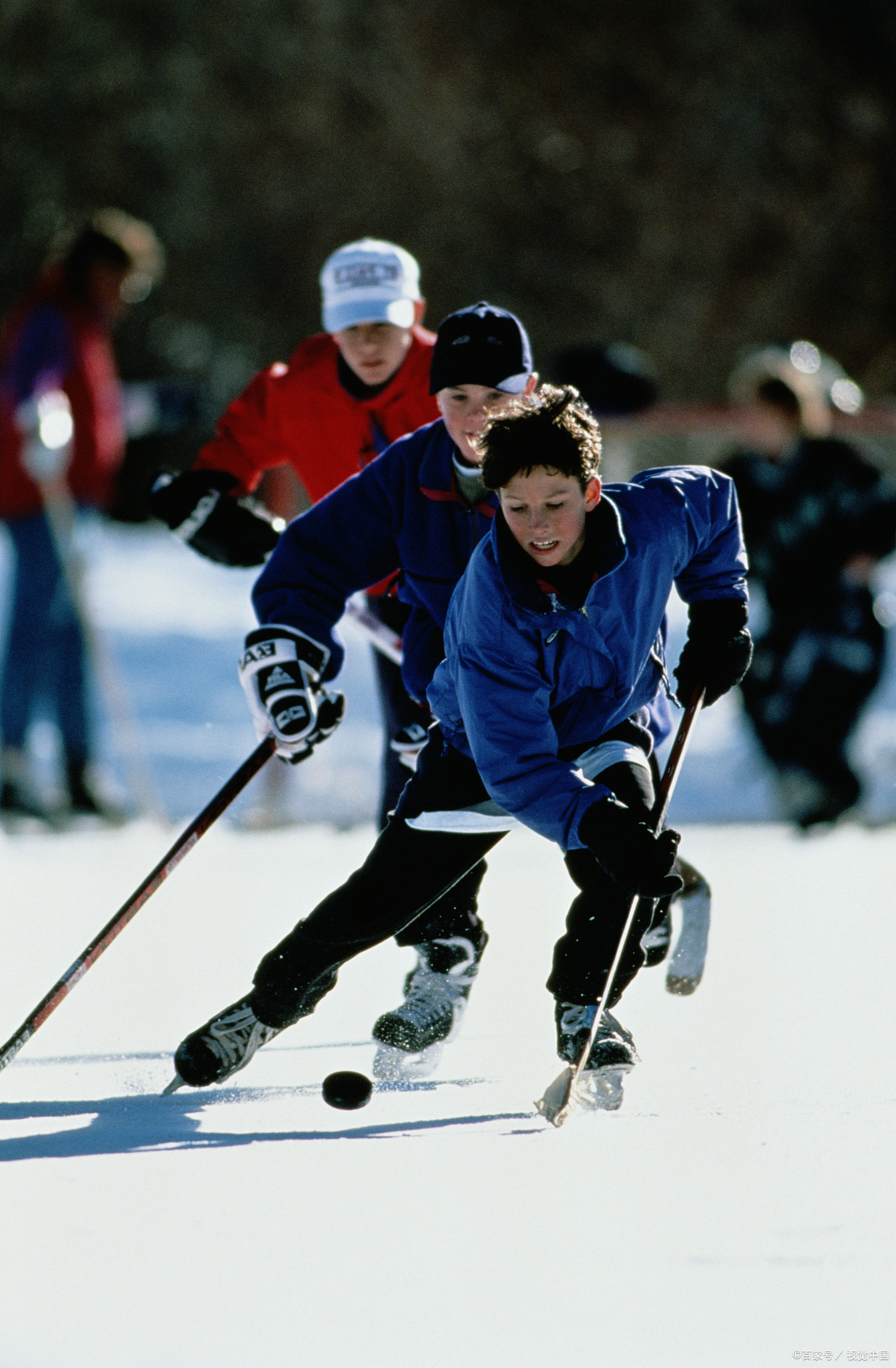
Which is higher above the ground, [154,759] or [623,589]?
[623,589]

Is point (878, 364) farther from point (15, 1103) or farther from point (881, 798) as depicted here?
point (15, 1103)

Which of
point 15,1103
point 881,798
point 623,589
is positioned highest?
point 623,589

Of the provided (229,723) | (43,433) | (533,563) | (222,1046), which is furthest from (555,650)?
(229,723)

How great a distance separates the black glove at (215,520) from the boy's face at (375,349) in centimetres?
40

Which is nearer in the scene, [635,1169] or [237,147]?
[635,1169]

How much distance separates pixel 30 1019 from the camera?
3383 millimetres

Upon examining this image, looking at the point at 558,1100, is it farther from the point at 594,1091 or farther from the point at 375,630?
the point at 375,630

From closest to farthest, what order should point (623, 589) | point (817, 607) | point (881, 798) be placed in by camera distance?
1. point (623, 589)
2. point (817, 607)
3. point (881, 798)

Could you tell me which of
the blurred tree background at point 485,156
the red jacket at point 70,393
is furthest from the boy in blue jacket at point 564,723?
the blurred tree background at point 485,156

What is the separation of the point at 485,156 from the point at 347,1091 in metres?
13.5

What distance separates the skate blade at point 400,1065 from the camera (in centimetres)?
354

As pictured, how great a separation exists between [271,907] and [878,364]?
448 inches

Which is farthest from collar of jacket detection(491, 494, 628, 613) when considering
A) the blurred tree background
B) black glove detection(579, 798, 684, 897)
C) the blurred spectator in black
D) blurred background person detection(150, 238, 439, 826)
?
the blurred tree background

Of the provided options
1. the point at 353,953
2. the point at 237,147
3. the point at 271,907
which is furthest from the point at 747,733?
the point at 237,147
